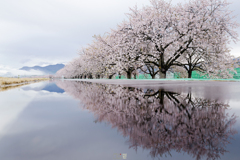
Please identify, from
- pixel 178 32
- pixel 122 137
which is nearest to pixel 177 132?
pixel 122 137

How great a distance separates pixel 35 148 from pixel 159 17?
25796 millimetres

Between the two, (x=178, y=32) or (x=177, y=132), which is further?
(x=178, y=32)

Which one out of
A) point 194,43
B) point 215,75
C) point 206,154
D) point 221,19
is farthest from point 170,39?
point 206,154

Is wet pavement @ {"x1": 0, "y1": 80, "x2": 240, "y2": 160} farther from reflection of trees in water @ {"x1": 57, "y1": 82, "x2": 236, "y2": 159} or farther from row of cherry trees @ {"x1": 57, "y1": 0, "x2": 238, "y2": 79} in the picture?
row of cherry trees @ {"x1": 57, "y1": 0, "x2": 238, "y2": 79}

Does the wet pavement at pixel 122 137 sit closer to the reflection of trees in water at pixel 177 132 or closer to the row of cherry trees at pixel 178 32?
the reflection of trees in water at pixel 177 132

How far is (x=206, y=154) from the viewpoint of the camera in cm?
232

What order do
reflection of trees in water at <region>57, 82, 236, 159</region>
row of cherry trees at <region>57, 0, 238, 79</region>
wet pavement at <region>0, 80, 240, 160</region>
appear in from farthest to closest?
row of cherry trees at <region>57, 0, 238, 79</region>, reflection of trees in water at <region>57, 82, 236, 159</region>, wet pavement at <region>0, 80, 240, 160</region>

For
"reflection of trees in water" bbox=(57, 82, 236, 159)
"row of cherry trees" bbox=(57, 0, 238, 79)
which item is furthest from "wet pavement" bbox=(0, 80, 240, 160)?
"row of cherry trees" bbox=(57, 0, 238, 79)

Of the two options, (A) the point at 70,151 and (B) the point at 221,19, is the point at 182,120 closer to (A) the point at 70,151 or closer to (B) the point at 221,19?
(A) the point at 70,151

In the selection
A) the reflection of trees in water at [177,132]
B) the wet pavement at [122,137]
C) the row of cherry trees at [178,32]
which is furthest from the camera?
the row of cherry trees at [178,32]

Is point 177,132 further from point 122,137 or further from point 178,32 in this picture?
point 178,32

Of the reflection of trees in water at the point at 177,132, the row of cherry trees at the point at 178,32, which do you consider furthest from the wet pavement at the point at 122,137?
the row of cherry trees at the point at 178,32

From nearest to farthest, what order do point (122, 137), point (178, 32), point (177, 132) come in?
point (122, 137) < point (177, 132) < point (178, 32)

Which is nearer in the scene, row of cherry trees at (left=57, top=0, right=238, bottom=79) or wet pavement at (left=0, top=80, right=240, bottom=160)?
wet pavement at (left=0, top=80, right=240, bottom=160)
